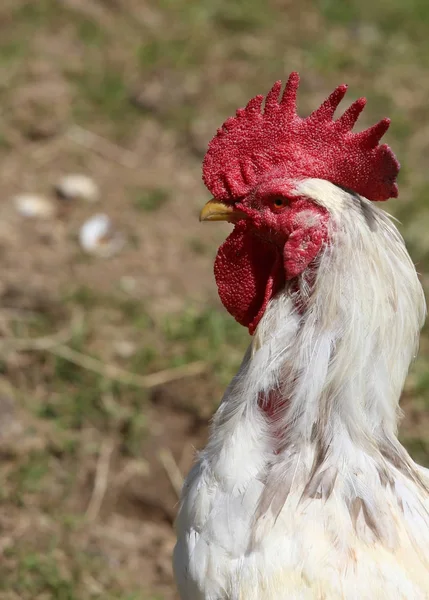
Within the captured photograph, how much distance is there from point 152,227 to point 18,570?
2.28 metres

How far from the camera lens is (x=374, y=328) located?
1.98 m

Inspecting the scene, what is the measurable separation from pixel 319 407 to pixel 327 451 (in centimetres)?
11

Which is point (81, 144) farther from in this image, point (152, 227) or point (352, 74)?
point (352, 74)

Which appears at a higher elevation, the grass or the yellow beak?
the yellow beak

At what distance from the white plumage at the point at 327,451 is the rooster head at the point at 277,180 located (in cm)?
5

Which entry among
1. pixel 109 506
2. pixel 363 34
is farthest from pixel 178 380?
pixel 363 34

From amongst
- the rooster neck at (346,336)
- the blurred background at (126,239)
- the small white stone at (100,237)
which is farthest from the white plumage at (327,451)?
the small white stone at (100,237)

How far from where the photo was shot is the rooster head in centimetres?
205

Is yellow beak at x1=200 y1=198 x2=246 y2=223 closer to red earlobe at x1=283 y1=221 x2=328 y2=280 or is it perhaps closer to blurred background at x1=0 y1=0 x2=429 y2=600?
red earlobe at x1=283 y1=221 x2=328 y2=280

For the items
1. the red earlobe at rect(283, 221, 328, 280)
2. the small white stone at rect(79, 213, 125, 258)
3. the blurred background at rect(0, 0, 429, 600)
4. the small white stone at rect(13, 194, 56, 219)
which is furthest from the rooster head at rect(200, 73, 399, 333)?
the small white stone at rect(13, 194, 56, 219)

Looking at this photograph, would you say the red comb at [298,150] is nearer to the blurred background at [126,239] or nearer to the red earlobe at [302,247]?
the red earlobe at [302,247]

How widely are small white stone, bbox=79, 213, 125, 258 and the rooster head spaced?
233 centimetres

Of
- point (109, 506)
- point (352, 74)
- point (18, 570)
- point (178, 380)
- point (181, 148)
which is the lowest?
point (18, 570)

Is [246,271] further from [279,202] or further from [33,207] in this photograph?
[33,207]
